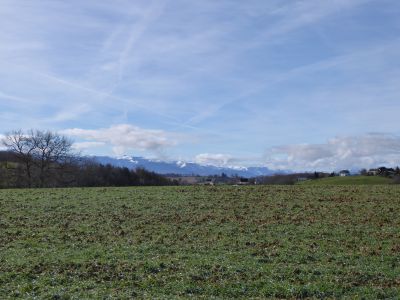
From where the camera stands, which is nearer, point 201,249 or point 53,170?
point 201,249

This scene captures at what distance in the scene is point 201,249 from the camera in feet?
57.7

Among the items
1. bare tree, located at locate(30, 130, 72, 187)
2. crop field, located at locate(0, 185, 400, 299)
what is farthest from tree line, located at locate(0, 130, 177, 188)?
crop field, located at locate(0, 185, 400, 299)

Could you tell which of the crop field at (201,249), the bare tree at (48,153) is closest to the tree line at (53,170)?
the bare tree at (48,153)

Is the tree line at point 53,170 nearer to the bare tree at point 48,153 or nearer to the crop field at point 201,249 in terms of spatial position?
the bare tree at point 48,153

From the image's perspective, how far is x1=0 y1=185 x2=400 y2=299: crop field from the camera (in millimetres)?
12430

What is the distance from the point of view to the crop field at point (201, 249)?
40.8ft

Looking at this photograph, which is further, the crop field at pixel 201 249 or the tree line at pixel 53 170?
the tree line at pixel 53 170

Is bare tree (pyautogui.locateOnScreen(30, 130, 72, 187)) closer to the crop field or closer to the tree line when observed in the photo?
the tree line

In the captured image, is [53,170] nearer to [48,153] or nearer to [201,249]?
[48,153]

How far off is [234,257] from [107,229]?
856 cm

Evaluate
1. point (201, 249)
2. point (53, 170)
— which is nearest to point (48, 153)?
point (53, 170)

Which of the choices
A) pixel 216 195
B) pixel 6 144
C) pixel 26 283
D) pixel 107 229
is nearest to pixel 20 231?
pixel 107 229

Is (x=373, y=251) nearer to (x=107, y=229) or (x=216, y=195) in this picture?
(x=107, y=229)

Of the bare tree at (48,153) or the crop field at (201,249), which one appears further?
the bare tree at (48,153)
